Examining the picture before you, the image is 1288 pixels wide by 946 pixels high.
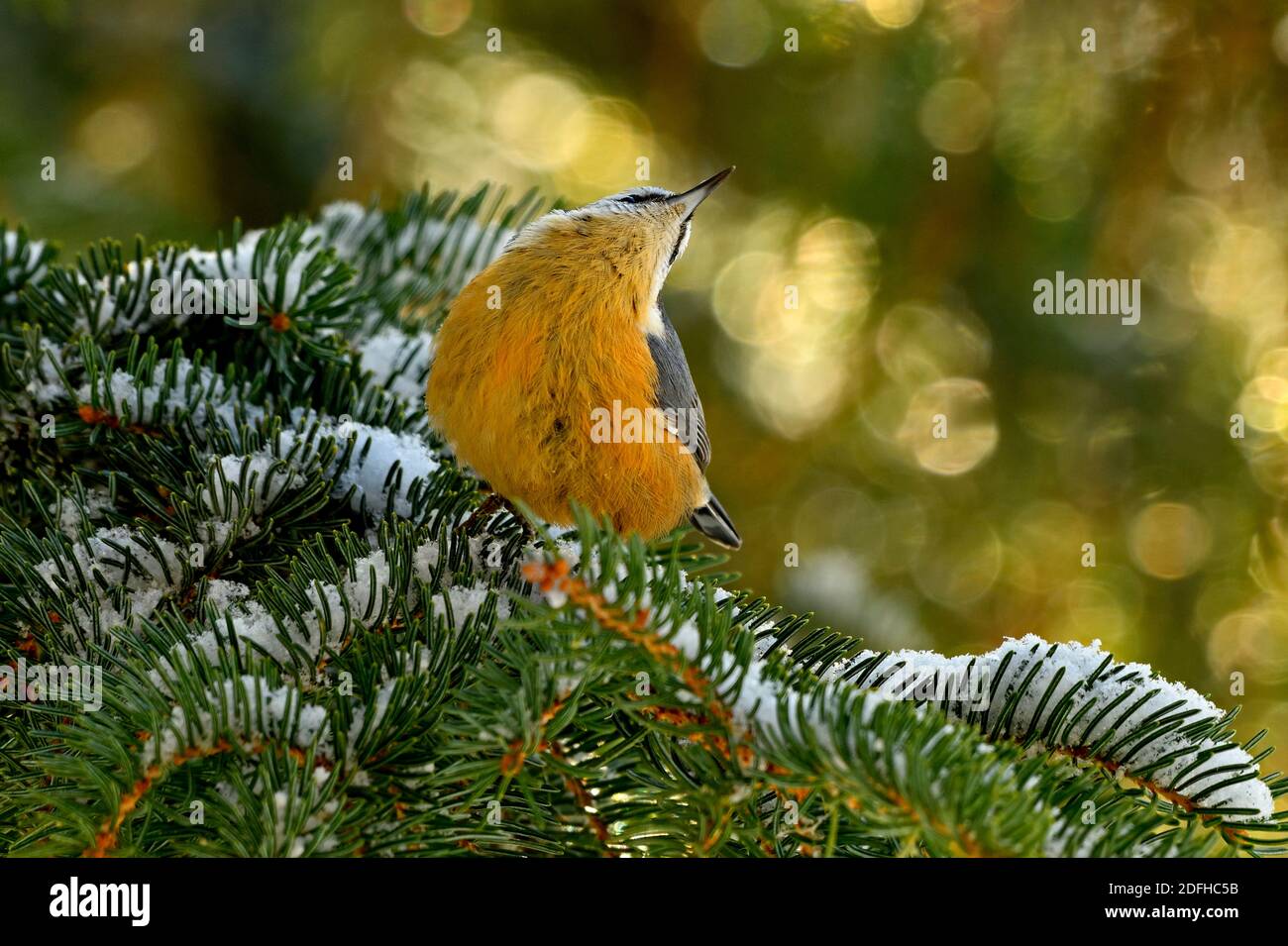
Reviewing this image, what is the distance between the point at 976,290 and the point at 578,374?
1.37 m

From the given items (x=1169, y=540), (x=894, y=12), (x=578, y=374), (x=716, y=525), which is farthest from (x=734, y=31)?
(x=1169, y=540)

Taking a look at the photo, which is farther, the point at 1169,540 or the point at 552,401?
the point at 1169,540

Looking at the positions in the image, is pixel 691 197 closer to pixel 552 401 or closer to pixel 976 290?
pixel 552 401

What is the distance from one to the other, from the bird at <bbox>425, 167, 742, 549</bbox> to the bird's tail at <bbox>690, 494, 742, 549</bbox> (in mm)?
323

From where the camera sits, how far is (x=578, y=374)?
1.90 meters

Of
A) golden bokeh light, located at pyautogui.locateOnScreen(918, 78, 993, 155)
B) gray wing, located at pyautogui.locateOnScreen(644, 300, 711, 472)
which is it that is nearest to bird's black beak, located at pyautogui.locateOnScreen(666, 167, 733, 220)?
gray wing, located at pyautogui.locateOnScreen(644, 300, 711, 472)

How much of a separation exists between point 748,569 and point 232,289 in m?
1.52

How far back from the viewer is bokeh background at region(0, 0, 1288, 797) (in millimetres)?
2686

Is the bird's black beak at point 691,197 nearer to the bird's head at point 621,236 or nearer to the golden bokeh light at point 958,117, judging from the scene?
the bird's head at point 621,236

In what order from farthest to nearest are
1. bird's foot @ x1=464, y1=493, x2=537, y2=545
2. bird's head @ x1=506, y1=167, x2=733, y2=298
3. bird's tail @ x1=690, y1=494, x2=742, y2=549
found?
1. bird's tail @ x1=690, y1=494, x2=742, y2=549
2. bird's head @ x1=506, y1=167, x2=733, y2=298
3. bird's foot @ x1=464, y1=493, x2=537, y2=545

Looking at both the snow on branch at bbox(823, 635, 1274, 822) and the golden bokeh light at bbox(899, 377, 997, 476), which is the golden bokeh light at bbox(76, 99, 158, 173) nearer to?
the golden bokeh light at bbox(899, 377, 997, 476)

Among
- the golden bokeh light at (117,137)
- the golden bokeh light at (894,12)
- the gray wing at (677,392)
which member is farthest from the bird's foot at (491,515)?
the golden bokeh light at (117,137)
